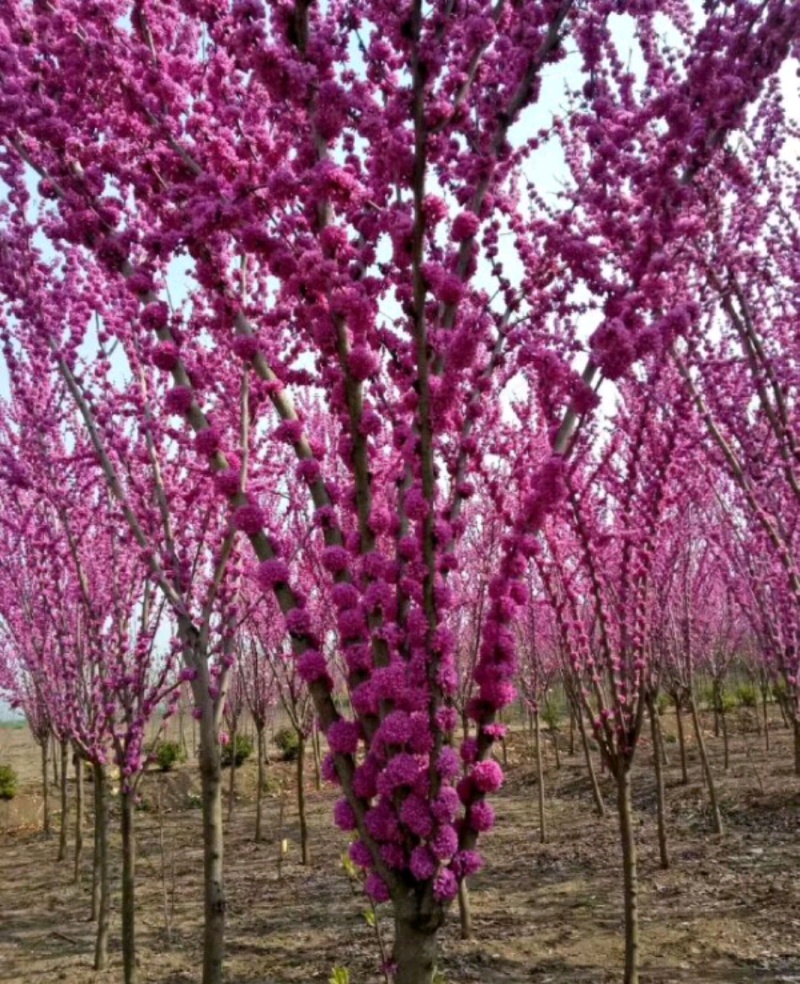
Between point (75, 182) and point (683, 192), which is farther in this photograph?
point (75, 182)

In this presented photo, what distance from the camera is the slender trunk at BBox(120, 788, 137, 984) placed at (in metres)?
5.70

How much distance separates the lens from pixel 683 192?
2441mm

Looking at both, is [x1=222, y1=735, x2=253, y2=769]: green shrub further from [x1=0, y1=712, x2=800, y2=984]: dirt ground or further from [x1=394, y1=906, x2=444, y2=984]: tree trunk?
[x1=394, y1=906, x2=444, y2=984]: tree trunk

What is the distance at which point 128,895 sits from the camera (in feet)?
19.4

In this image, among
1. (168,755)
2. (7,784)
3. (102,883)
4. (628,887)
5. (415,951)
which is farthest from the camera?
(168,755)

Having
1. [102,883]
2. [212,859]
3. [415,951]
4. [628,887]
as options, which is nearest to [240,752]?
[102,883]

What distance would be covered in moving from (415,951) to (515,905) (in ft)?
21.4

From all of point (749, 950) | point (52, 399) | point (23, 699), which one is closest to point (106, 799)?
point (52, 399)

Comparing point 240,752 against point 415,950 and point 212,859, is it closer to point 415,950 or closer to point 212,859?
point 212,859

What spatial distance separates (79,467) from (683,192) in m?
5.26

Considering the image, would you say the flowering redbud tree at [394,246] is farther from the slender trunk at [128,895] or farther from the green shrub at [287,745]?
the green shrub at [287,745]

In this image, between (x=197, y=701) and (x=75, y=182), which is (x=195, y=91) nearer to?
(x=75, y=182)

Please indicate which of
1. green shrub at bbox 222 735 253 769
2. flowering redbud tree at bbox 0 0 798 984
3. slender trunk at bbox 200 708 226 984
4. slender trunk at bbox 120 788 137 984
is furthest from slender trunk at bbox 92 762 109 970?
green shrub at bbox 222 735 253 769

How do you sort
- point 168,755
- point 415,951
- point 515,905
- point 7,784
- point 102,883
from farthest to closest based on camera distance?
1. point 168,755
2. point 7,784
3. point 515,905
4. point 102,883
5. point 415,951
